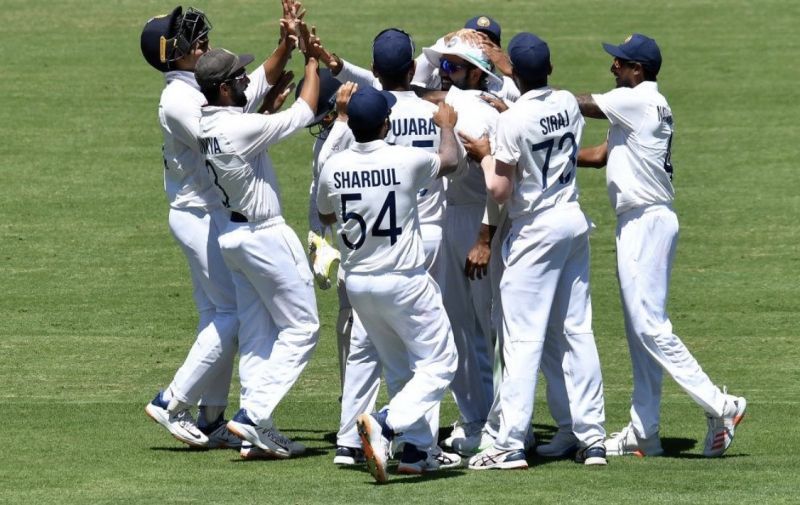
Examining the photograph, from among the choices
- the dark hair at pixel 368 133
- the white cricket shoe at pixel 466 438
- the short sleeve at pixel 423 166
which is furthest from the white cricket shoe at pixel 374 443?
the dark hair at pixel 368 133

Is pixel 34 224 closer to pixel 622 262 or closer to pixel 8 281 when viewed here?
pixel 8 281

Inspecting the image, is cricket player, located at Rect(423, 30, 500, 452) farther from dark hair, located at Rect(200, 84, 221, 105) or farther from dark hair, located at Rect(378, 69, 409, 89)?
dark hair, located at Rect(200, 84, 221, 105)

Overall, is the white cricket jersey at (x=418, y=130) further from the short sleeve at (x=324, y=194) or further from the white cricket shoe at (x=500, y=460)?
the white cricket shoe at (x=500, y=460)

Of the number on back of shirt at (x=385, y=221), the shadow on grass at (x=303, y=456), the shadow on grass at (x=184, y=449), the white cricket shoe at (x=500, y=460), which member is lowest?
the shadow on grass at (x=184, y=449)

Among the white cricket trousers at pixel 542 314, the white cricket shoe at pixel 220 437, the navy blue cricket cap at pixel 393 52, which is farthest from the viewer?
the white cricket shoe at pixel 220 437

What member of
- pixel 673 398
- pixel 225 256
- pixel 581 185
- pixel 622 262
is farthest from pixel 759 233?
pixel 225 256

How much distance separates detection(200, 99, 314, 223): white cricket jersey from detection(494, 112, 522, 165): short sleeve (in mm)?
1195

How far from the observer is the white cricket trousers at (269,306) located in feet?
31.2

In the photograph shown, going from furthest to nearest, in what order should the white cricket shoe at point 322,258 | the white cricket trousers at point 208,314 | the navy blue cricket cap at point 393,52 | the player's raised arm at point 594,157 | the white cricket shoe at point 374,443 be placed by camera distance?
1. the white cricket shoe at point 322,258
2. the player's raised arm at point 594,157
3. the white cricket trousers at point 208,314
4. the navy blue cricket cap at point 393,52
5. the white cricket shoe at point 374,443

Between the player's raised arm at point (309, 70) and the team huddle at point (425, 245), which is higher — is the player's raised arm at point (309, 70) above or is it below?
above

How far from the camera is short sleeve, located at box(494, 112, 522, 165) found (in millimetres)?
9062

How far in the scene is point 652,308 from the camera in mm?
9539

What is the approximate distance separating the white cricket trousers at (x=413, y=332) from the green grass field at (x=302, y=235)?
1.23 feet

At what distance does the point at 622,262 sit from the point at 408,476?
1912mm
